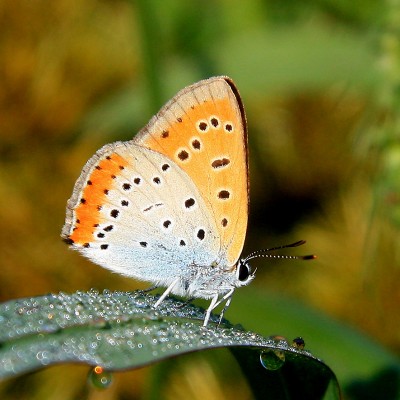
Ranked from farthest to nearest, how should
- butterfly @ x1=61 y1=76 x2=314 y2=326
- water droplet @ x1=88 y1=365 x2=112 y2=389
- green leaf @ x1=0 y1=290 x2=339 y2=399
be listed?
butterfly @ x1=61 y1=76 x2=314 y2=326
water droplet @ x1=88 y1=365 x2=112 y2=389
green leaf @ x1=0 y1=290 x2=339 y2=399

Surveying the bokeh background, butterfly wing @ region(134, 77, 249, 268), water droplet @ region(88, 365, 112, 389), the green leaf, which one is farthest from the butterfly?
water droplet @ region(88, 365, 112, 389)

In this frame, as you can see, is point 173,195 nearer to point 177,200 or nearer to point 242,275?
point 177,200

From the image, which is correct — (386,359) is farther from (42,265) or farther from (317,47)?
(42,265)

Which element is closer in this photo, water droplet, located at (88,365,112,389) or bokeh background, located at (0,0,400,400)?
water droplet, located at (88,365,112,389)

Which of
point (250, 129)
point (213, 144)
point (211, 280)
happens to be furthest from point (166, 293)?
point (250, 129)

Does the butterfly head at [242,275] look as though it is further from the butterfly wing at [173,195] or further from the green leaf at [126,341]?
the green leaf at [126,341]

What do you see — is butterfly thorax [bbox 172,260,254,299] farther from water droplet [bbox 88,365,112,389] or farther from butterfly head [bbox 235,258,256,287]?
water droplet [bbox 88,365,112,389]
